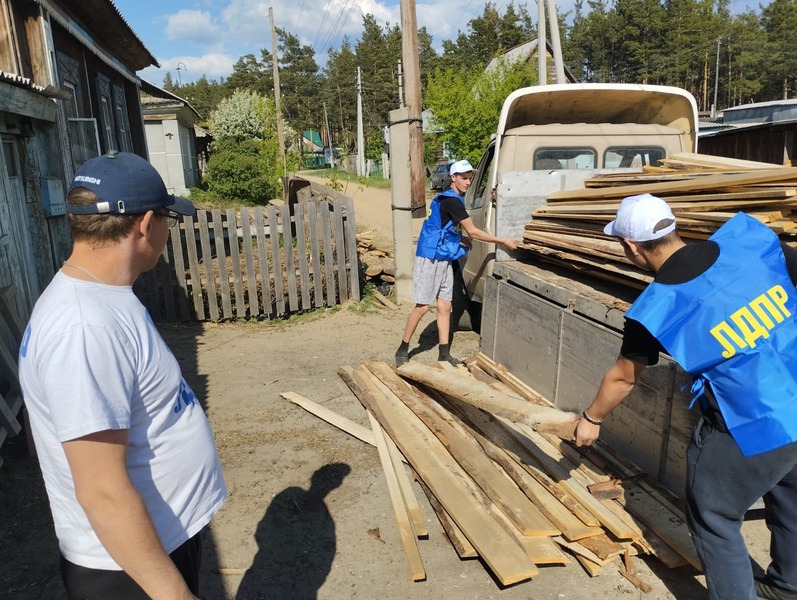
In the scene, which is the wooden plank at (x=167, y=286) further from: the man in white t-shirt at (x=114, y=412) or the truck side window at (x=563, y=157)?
the man in white t-shirt at (x=114, y=412)

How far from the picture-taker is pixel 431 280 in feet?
20.9

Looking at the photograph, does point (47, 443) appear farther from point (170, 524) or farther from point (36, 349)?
point (170, 524)

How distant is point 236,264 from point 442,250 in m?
3.49

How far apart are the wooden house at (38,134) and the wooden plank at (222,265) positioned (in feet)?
5.90

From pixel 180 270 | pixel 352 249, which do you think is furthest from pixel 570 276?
pixel 180 270

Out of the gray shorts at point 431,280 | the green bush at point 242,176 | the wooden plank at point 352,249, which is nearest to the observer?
the gray shorts at point 431,280

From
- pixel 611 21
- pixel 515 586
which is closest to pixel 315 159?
pixel 611 21

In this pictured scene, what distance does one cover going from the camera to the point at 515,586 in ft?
10.2

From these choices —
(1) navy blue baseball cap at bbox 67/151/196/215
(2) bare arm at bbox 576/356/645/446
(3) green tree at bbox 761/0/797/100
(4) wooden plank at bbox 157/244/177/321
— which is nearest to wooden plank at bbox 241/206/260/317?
(4) wooden plank at bbox 157/244/177/321

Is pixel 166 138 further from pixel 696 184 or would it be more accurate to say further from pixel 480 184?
pixel 696 184

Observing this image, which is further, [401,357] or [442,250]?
[401,357]

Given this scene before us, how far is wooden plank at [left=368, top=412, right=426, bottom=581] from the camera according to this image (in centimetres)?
324

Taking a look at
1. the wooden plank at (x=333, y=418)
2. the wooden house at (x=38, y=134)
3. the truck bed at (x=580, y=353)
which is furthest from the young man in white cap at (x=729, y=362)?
the wooden house at (x=38, y=134)

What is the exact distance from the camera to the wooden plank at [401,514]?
3.24 m
